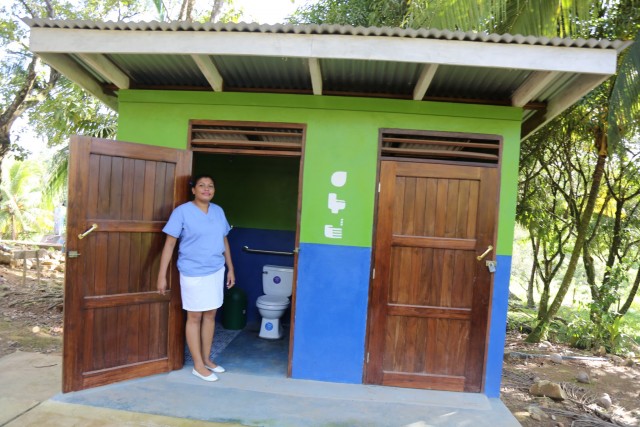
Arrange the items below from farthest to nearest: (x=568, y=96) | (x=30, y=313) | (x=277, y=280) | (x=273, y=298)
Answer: (x=30, y=313) → (x=277, y=280) → (x=273, y=298) → (x=568, y=96)

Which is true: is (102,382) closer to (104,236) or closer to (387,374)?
(104,236)

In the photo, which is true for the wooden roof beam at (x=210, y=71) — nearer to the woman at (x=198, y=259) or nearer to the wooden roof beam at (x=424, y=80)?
the woman at (x=198, y=259)

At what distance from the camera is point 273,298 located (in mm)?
5035

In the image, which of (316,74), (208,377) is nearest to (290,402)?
(208,377)

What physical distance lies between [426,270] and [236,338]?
7.99 feet

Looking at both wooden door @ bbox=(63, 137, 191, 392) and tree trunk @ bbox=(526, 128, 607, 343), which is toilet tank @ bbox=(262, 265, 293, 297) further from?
tree trunk @ bbox=(526, 128, 607, 343)

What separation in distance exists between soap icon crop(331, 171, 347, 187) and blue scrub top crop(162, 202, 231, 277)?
3.57 ft

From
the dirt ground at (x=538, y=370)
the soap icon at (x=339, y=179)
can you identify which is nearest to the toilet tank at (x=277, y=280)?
the soap icon at (x=339, y=179)

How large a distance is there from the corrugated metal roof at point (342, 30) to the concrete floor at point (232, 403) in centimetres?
271

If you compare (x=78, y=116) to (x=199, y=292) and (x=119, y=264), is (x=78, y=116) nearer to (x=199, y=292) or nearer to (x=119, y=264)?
(x=119, y=264)

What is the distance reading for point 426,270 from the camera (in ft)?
12.0

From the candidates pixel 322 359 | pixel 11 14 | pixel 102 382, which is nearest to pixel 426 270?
pixel 322 359

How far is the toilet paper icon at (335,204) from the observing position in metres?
3.67

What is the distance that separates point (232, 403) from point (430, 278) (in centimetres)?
188
